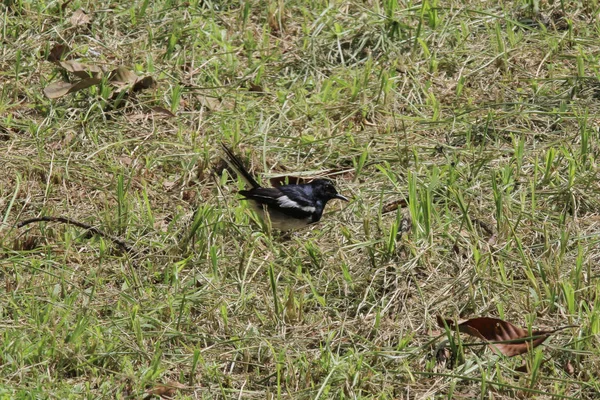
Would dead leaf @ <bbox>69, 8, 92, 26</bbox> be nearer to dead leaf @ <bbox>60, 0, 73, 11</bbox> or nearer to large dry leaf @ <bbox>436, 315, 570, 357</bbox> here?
dead leaf @ <bbox>60, 0, 73, 11</bbox>

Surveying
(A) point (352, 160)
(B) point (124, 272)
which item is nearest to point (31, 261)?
(B) point (124, 272)

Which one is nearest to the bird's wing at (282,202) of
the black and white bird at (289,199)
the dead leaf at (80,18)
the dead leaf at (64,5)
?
the black and white bird at (289,199)

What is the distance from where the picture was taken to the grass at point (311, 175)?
4316mm

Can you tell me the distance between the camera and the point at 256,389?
4.27 m

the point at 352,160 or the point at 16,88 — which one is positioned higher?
the point at 16,88

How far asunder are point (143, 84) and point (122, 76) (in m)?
0.14

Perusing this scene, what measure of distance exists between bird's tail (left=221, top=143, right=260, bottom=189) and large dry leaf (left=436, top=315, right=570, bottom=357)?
1801mm

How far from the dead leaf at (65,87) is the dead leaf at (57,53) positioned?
0.48 m

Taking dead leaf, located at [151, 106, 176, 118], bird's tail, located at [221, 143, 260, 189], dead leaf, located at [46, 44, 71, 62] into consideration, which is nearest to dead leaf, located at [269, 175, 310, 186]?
bird's tail, located at [221, 143, 260, 189]

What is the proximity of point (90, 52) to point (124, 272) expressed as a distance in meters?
2.42

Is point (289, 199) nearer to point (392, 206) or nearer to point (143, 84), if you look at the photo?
point (392, 206)

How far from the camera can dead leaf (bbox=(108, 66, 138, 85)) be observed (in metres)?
6.53

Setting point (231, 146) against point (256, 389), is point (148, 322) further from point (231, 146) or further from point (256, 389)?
point (231, 146)

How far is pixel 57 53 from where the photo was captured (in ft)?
22.5
